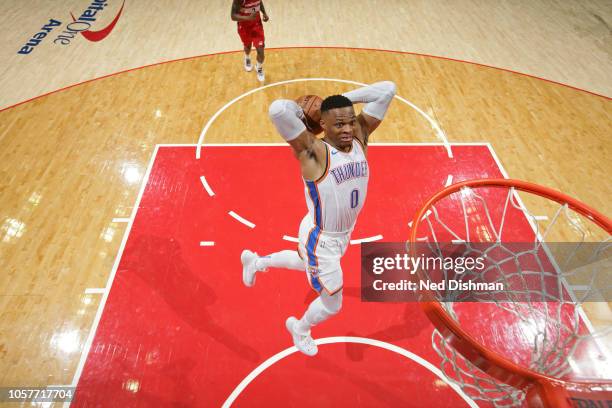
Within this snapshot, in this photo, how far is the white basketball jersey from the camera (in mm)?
2914

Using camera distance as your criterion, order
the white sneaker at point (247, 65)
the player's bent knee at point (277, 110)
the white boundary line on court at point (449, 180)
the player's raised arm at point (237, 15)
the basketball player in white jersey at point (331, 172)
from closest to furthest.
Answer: the player's bent knee at point (277, 110), the basketball player in white jersey at point (331, 172), the white boundary line on court at point (449, 180), the player's raised arm at point (237, 15), the white sneaker at point (247, 65)

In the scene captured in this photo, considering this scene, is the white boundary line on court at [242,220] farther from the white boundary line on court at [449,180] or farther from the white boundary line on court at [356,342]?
the white boundary line on court at [449,180]

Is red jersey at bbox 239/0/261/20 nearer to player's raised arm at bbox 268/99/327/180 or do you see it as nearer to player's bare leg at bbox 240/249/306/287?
player's bare leg at bbox 240/249/306/287

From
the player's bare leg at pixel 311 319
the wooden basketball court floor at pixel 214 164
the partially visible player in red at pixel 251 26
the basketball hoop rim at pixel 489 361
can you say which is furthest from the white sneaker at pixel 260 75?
the basketball hoop rim at pixel 489 361

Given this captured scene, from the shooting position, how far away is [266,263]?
3.97m

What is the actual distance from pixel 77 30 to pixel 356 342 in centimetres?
988

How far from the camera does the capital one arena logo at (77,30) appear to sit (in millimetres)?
9008

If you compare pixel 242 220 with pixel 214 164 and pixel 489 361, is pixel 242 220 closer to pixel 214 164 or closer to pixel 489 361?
pixel 214 164

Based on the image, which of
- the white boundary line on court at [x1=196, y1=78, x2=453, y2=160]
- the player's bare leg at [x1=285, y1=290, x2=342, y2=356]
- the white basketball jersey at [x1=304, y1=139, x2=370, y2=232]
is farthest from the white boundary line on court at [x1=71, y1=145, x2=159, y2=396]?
the white basketball jersey at [x1=304, y1=139, x2=370, y2=232]

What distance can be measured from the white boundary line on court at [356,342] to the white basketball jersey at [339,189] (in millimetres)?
1356

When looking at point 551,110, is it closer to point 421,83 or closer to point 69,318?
point 421,83

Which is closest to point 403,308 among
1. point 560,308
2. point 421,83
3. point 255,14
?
point 560,308

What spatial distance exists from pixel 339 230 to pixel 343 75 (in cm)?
528

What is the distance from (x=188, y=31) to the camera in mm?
9492
